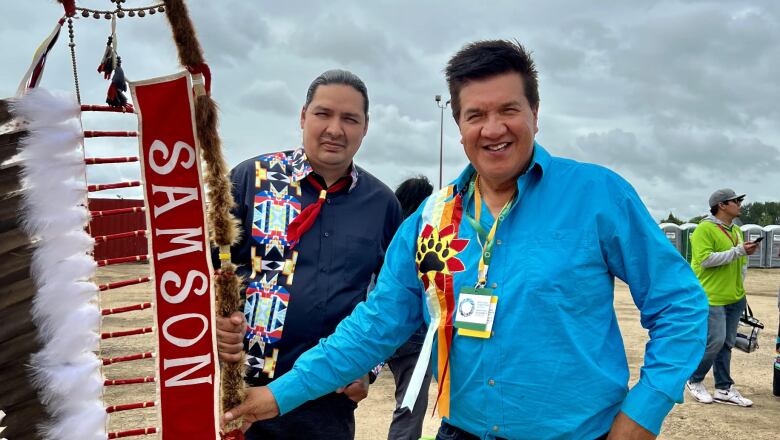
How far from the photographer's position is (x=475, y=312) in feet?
5.72

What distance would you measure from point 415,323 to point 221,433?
28.8 inches

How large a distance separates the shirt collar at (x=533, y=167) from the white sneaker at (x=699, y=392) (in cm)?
494

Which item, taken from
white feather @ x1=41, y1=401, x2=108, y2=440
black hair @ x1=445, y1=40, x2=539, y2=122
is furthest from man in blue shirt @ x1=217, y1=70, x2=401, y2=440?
white feather @ x1=41, y1=401, x2=108, y2=440

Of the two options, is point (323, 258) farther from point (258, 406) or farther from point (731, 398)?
point (731, 398)

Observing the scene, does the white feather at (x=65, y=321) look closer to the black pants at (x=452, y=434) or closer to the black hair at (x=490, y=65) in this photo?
the black pants at (x=452, y=434)

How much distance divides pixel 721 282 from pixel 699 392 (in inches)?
42.5

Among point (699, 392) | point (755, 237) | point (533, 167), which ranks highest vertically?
point (533, 167)

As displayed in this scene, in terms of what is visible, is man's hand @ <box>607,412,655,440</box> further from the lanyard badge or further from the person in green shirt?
the person in green shirt

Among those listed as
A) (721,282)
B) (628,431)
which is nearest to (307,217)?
(628,431)

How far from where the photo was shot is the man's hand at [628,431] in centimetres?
163

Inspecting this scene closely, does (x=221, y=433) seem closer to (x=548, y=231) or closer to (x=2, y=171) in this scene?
(x=2, y=171)

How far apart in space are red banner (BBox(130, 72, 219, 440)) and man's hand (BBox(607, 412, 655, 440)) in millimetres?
1061

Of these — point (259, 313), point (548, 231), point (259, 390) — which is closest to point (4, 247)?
point (259, 390)

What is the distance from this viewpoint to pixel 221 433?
168cm
